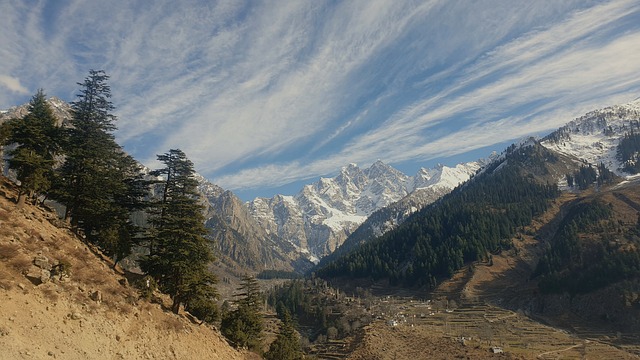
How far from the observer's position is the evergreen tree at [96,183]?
138 ft

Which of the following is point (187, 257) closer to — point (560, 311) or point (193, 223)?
point (193, 223)

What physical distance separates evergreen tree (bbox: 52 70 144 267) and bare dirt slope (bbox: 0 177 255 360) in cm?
375

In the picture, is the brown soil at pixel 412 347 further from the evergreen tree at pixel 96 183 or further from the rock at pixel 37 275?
the rock at pixel 37 275

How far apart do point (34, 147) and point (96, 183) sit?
7.91m

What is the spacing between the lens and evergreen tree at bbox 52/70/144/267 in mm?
42062

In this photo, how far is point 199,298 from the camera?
40.2 metres

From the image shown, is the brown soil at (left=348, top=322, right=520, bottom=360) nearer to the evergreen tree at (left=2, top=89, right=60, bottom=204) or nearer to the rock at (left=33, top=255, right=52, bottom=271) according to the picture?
the evergreen tree at (left=2, top=89, right=60, bottom=204)

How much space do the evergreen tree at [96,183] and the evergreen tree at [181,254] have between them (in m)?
3.88

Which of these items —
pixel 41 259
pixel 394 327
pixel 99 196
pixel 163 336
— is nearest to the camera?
pixel 41 259

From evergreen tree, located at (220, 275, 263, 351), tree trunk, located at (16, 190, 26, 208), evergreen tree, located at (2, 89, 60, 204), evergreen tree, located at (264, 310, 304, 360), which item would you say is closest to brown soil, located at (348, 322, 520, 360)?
evergreen tree, located at (264, 310, 304, 360)

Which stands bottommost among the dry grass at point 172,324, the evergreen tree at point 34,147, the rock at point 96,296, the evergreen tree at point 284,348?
the evergreen tree at point 284,348

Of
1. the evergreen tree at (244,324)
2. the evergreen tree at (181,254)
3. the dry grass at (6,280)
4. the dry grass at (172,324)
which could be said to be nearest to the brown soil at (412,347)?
the evergreen tree at (244,324)

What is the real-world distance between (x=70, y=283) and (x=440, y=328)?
386 ft

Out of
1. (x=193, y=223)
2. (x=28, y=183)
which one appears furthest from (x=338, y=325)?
(x=28, y=183)
